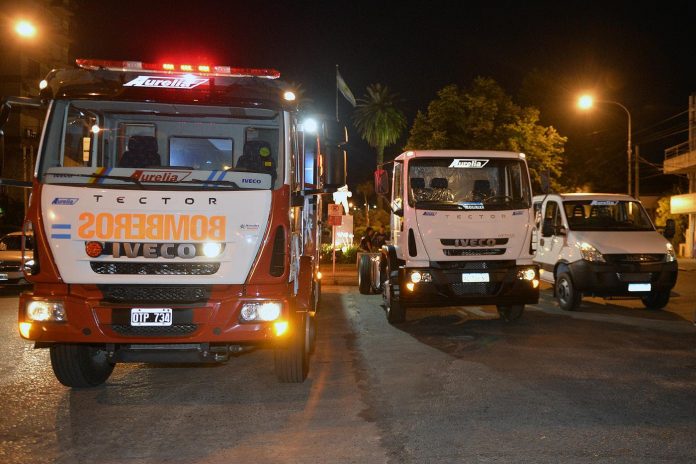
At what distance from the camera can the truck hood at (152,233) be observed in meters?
5.80

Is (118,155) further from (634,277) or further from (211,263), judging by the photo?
(634,277)

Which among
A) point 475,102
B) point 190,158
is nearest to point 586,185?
point 475,102

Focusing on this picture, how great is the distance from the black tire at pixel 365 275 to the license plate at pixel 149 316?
9222 millimetres

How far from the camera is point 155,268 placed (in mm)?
5859

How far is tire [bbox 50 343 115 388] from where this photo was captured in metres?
6.58

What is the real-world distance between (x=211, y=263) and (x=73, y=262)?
3.92ft

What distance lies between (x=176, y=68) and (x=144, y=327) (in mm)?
2653

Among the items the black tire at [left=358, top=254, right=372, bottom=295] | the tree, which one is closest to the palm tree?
the tree

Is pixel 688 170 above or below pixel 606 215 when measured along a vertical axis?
above

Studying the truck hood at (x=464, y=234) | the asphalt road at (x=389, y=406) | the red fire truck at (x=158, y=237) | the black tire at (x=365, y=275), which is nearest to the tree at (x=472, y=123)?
the black tire at (x=365, y=275)

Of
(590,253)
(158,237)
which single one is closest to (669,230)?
(590,253)

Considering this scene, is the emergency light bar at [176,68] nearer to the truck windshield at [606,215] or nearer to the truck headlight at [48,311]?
the truck headlight at [48,311]

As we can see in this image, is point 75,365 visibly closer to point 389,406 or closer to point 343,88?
point 389,406

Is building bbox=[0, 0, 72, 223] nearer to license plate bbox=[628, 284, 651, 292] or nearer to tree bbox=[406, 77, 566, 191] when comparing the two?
tree bbox=[406, 77, 566, 191]
